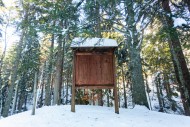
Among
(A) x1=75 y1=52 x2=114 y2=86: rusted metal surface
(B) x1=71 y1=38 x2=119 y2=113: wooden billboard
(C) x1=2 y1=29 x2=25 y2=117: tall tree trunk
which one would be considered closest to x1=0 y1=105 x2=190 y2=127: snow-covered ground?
Answer: (B) x1=71 y1=38 x2=119 y2=113: wooden billboard

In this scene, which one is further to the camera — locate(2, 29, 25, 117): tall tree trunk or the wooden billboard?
locate(2, 29, 25, 117): tall tree trunk

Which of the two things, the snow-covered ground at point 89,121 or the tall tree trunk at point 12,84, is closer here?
the snow-covered ground at point 89,121

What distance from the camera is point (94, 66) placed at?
29.2 ft

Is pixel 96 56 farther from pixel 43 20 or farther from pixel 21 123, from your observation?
pixel 21 123

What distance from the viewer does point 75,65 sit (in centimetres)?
888

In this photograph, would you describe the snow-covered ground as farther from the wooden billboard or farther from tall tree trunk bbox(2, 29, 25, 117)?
tall tree trunk bbox(2, 29, 25, 117)

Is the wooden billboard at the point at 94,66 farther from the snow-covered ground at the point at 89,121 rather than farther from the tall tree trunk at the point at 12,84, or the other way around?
the tall tree trunk at the point at 12,84

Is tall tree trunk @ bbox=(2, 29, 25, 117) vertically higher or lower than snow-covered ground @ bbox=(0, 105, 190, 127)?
higher

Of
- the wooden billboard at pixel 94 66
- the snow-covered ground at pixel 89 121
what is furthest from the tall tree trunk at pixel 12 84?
the wooden billboard at pixel 94 66

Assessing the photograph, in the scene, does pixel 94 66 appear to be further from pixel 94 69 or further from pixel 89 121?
pixel 89 121

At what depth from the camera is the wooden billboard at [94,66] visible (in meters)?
8.65

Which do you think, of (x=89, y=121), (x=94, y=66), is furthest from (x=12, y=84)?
(x=89, y=121)

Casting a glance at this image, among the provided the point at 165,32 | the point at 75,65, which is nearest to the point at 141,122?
the point at 165,32

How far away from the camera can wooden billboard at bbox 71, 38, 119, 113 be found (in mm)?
8648
